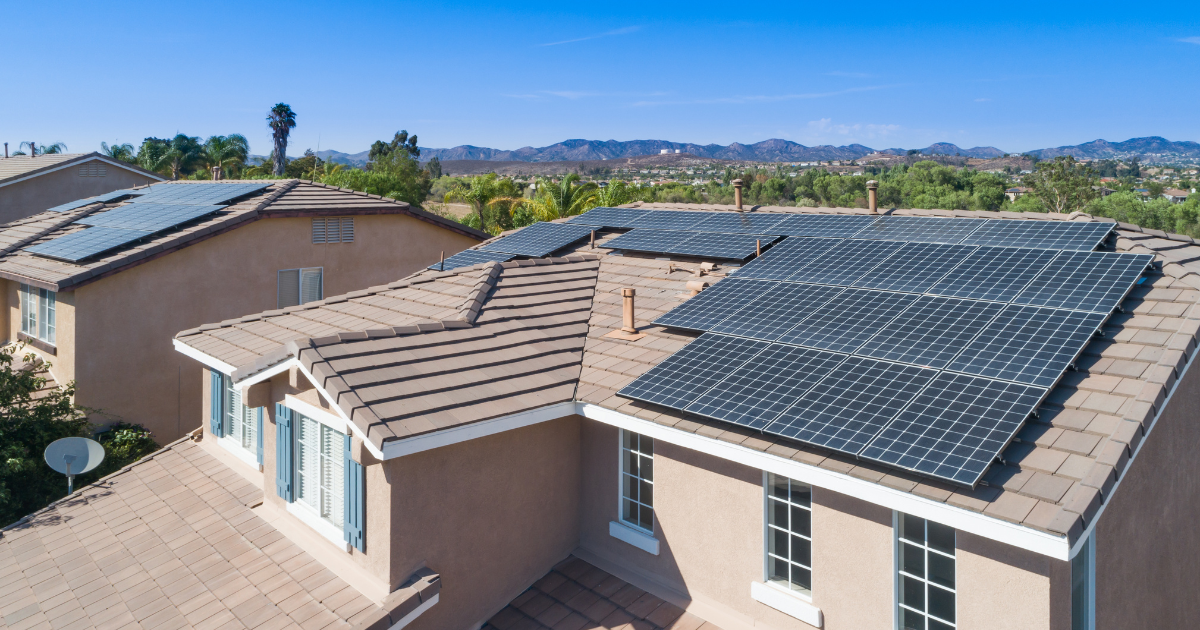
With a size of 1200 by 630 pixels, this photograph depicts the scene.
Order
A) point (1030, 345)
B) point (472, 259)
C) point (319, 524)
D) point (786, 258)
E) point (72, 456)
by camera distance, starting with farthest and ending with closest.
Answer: point (472, 259) → point (72, 456) → point (786, 258) → point (319, 524) → point (1030, 345)

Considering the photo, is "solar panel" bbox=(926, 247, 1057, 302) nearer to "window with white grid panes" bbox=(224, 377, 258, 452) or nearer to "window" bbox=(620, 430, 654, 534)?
"window" bbox=(620, 430, 654, 534)

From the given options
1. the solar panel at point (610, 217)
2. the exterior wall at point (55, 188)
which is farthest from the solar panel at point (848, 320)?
the exterior wall at point (55, 188)

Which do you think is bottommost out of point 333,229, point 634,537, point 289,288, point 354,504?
point 634,537

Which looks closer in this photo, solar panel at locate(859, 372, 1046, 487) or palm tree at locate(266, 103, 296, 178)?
solar panel at locate(859, 372, 1046, 487)

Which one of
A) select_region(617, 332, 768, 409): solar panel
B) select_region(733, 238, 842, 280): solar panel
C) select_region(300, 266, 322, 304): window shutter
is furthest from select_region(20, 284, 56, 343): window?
select_region(733, 238, 842, 280): solar panel

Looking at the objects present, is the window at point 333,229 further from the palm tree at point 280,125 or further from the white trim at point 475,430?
the palm tree at point 280,125

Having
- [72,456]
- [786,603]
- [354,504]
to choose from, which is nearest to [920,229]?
[786,603]

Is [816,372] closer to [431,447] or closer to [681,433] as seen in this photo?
[681,433]

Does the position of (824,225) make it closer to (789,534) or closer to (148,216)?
(789,534)
